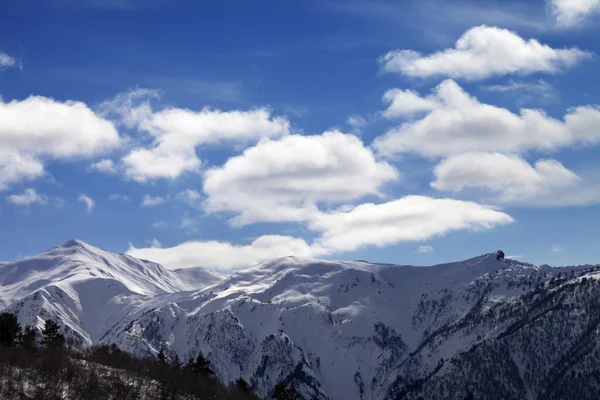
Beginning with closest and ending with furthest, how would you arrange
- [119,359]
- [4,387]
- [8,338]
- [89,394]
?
[4,387] → [89,394] → [8,338] → [119,359]

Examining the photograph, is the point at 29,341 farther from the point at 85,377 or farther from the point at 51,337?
the point at 85,377

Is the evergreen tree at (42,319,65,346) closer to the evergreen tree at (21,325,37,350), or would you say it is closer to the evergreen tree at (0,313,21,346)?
the evergreen tree at (21,325,37,350)

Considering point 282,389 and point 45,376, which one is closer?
point 45,376

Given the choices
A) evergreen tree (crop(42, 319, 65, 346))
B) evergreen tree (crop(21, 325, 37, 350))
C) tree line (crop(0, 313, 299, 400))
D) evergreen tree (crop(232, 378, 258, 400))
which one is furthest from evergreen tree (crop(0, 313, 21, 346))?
evergreen tree (crop(232, 378, 258, 400))

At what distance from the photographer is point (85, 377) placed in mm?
147500

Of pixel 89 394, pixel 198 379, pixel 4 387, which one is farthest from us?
pixel 198 379

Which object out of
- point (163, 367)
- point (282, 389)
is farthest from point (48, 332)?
point (282, 389)

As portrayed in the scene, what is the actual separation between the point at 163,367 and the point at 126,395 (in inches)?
989

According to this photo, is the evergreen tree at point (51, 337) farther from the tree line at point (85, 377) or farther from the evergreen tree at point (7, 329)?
the evergreen tree at point (7, 329)

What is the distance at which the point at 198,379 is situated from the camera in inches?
6870

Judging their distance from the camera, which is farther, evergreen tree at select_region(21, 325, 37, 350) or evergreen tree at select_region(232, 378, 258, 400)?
evergreen tree at select_region(232, 378, 258, 400)

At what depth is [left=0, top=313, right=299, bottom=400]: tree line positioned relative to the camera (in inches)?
5423

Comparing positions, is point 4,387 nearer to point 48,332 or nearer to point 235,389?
point 48,332

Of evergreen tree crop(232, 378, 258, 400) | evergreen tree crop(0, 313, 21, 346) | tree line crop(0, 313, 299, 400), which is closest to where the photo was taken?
tree line crop(0, 313, 299, 400)
